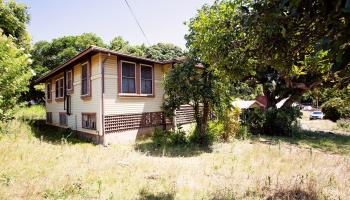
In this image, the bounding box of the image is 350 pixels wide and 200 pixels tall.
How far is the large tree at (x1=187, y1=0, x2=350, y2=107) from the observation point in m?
2.03

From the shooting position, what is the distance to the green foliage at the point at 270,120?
18125 mm

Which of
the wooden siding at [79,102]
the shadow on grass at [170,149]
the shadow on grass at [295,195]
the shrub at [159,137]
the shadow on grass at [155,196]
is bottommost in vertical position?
the shadow on grass at [170,149]

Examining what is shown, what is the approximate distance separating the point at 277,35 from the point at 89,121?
12.1 m

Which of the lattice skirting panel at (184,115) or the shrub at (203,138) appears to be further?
the lattice skirting panel at (184,115)

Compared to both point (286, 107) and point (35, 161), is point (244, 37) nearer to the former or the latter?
point (35, 161)

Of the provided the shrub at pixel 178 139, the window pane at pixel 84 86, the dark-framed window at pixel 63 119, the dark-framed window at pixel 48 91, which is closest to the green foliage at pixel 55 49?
the dark-framed window at pixel 48 91

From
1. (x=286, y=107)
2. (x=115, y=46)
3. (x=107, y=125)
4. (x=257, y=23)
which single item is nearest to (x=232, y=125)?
(x=107, y=125)

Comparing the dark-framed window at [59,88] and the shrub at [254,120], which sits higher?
the dark-framed window at [59,88]

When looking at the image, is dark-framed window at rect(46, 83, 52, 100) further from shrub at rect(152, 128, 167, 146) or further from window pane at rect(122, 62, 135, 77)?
shrub at rect(152, 128, 167, 146)

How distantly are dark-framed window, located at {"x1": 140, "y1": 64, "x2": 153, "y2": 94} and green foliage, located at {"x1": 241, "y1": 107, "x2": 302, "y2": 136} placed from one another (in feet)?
26.5

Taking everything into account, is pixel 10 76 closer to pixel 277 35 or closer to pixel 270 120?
pixel 277 35

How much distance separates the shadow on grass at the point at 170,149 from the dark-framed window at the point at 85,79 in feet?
13.4

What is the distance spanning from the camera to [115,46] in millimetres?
34688

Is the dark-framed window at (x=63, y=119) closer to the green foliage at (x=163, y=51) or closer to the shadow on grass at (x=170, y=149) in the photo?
the shadow on grass at (x=170, y=149)
